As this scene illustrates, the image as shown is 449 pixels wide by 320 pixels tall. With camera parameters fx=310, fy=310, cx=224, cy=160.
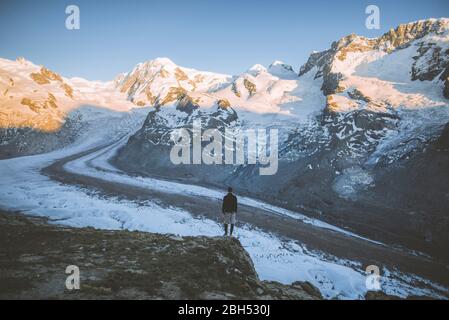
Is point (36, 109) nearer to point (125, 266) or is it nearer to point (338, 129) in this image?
point (338, 129)

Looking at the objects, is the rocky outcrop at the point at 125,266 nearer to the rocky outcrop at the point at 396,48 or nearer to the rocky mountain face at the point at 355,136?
the rocky mountain face at the point at 355,136

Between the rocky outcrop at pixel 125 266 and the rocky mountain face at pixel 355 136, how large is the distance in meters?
21.0

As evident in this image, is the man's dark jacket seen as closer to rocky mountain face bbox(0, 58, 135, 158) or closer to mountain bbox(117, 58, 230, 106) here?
rocky mountain face bbox(0, 58, 135, 158)

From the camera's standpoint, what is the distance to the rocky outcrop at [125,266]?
6.70 meters

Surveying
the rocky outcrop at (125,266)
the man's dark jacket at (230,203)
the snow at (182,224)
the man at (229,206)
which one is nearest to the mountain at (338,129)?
the snow at (182,224)

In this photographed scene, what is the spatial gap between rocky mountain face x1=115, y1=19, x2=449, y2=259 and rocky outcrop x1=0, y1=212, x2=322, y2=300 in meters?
21.0

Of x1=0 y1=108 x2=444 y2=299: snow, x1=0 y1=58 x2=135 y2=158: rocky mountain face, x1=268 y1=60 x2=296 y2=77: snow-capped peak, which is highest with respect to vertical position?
x1=268 y1=60 x2=296 y2=77: snow-capped peak

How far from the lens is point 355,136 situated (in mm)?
45094

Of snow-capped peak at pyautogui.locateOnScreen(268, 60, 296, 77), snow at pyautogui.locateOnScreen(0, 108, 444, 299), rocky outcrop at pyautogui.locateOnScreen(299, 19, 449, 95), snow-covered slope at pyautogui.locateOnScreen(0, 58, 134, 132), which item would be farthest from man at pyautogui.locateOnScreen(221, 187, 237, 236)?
snow-capped peak at pyautogui.locateOnScreen(268, 60, 296, 77)

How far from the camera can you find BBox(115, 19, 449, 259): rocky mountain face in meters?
30.3

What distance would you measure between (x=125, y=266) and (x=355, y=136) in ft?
142

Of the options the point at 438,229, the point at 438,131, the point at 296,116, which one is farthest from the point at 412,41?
the point at 438,229

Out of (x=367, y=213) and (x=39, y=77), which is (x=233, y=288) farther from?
(x=39, y=77)
